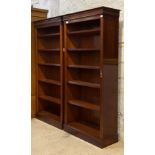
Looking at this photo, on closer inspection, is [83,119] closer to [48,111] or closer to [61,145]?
[61,145]

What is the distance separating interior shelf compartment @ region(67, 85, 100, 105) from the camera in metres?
→ 3.47

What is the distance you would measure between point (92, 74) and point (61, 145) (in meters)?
1.18

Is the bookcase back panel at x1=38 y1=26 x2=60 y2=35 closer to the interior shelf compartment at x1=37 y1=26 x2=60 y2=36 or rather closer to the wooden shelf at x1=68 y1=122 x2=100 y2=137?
the interior shelf compartment at x1=37 y1=26 x2=60 y2=36

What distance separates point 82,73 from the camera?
146 inches

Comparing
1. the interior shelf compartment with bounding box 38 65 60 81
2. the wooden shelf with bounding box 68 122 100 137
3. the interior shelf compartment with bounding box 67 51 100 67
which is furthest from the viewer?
the interior shelf compartment with bounding box 38 65 60 81

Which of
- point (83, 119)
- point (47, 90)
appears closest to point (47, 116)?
point (47, 90)

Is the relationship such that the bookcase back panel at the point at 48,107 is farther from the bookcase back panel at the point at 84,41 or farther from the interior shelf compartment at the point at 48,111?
the bookcase back panel at the point at 84,41

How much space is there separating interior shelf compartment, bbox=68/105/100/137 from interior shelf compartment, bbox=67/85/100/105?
5.9 inches

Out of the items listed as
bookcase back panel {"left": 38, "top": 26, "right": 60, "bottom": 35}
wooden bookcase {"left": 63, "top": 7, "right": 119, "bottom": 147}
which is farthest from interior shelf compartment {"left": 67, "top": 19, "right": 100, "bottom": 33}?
bookcase back panel {"left": 38, "top": 26, "right": 60, "bottom": 35}

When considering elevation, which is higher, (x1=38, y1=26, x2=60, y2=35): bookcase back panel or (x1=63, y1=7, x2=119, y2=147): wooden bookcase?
(x1=38, y1=26, x2=60, y2=35): bookcase back panel

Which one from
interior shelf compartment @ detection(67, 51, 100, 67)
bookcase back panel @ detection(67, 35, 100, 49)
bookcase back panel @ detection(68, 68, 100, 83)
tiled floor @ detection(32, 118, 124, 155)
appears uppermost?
bookcase back panel @ detection(67, 35, 100, 49)

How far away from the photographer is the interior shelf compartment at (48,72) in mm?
4316

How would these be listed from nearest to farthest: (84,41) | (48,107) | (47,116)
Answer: (84,41)
(47,116)
(48,107)

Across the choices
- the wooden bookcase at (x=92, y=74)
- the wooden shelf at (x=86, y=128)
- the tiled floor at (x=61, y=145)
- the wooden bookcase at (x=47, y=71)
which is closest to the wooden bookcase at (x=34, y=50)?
the wooden bookcase at (x=47, y=71)
